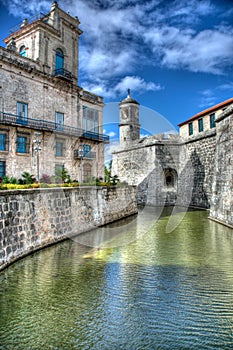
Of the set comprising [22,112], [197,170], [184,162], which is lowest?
[197,170]

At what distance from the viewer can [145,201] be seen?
2122 centimetres

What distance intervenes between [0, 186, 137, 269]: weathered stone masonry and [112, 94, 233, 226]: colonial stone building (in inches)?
220

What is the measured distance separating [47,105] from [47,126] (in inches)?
67.0

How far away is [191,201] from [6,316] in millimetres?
16501

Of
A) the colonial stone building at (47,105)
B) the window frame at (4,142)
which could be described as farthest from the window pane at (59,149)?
the window frame at (4,142)

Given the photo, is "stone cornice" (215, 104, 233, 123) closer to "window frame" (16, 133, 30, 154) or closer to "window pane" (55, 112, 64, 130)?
"window pane" (55, 112, 64, 130)

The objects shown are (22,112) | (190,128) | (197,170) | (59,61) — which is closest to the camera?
(22,112)

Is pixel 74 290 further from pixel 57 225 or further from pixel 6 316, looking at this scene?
pixel 57 225

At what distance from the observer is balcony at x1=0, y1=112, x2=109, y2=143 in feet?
50.9

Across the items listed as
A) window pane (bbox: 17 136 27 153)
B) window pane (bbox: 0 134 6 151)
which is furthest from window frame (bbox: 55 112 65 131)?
window pane (bbox: 0 134 6 151)

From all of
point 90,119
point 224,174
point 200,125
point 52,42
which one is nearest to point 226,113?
point 224,174

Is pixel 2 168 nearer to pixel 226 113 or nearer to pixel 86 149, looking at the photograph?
pixel 86 149

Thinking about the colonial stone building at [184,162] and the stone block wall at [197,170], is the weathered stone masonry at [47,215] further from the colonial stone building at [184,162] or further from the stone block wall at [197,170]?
the stone block wall at [197,170]

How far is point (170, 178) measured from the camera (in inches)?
841
